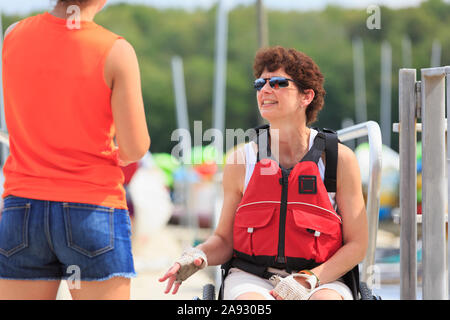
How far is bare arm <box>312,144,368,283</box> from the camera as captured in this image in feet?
7.99

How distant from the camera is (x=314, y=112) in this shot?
2789 mm

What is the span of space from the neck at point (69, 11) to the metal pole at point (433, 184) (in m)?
1.17

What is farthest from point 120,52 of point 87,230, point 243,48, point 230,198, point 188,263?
point 243,48

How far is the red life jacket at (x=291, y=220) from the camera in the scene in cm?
245

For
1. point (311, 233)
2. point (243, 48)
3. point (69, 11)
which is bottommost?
point (311, 233)

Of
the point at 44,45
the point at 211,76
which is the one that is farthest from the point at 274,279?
the point at 211,76

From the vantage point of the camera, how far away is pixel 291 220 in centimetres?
246

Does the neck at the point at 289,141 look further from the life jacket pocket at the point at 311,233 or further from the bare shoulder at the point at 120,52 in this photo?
the bare shoulder at the point at 120,52

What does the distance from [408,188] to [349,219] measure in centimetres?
24

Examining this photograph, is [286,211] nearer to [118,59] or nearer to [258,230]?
[258,230]

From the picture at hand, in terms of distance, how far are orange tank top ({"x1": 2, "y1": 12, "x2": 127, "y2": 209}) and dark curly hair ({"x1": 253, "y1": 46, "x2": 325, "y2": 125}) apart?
88 cm

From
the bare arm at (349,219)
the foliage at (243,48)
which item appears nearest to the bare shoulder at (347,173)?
the bare arm at (349,219)

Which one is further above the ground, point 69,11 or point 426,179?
point 69,11
